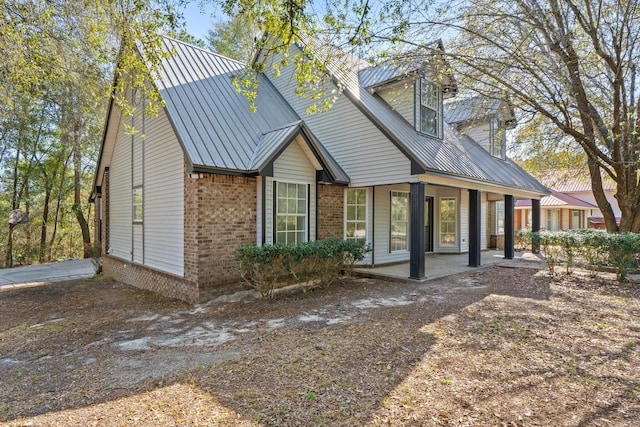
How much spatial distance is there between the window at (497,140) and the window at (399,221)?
4.74 m

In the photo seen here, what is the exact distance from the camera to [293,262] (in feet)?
24.5

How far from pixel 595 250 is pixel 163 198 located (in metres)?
11.2

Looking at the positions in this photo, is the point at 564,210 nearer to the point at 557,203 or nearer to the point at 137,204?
the point at 557,203

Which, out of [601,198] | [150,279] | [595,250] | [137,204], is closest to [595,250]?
[595,250]

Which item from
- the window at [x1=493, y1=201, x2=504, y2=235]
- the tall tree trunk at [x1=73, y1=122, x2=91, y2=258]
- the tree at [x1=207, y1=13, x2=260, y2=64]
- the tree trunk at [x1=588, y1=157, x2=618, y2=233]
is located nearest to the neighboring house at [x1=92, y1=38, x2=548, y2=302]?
the tree trunk at [x1=588, y1=157, x2=618, y2=233]

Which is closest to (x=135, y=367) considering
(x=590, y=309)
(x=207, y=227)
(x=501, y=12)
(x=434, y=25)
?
(x=207, y=227)

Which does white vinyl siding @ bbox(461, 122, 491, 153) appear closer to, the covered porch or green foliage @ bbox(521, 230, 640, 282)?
the covered porch

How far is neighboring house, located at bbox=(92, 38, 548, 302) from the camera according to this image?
7.64 metres

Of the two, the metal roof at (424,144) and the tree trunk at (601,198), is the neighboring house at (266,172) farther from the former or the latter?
the tree trunk at (601,198)

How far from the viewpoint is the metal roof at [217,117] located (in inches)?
297

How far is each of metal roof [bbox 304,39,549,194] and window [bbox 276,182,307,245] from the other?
9.47 feet

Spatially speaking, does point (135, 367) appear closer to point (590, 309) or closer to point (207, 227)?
point (207, 227)

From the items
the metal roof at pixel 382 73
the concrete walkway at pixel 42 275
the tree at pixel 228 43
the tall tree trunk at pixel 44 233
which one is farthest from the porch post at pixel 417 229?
the tall tree trunk at pixel 44 233

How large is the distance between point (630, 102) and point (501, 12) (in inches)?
216
